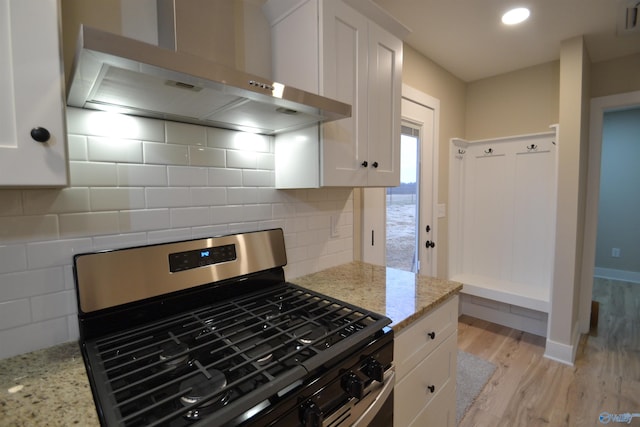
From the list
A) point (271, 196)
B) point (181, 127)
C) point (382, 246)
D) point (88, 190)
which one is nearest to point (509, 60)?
point (382, 246)

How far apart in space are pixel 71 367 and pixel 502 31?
3.04m

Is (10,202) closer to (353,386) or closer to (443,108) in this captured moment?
(353,386)

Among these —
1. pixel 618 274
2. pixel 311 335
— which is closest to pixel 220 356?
pixel 311 335

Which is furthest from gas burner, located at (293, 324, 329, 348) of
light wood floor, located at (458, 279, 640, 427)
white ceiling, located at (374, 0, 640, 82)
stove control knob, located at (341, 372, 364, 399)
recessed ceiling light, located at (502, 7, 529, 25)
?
recessed ceiling light, located at (502, 7, 529, 25)

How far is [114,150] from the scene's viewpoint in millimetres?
1021

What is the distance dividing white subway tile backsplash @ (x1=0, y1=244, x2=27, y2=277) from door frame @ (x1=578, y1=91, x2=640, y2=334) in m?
3.90

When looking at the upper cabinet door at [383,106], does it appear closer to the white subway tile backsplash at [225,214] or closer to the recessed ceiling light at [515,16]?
the white subway tile backsplash at [225,214]

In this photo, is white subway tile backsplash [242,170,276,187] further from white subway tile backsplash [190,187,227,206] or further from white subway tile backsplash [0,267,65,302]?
white subway tile backsplash [0,267,65,302]

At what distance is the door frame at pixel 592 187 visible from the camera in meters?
2.60

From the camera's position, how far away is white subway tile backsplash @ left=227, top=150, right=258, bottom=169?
132 cm

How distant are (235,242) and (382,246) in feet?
3.94

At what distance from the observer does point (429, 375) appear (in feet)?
4.30

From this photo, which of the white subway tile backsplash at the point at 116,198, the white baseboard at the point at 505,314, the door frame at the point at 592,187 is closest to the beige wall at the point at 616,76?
the door frame at the point at 592,187

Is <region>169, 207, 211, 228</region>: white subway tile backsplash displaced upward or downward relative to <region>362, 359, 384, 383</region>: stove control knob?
upward
